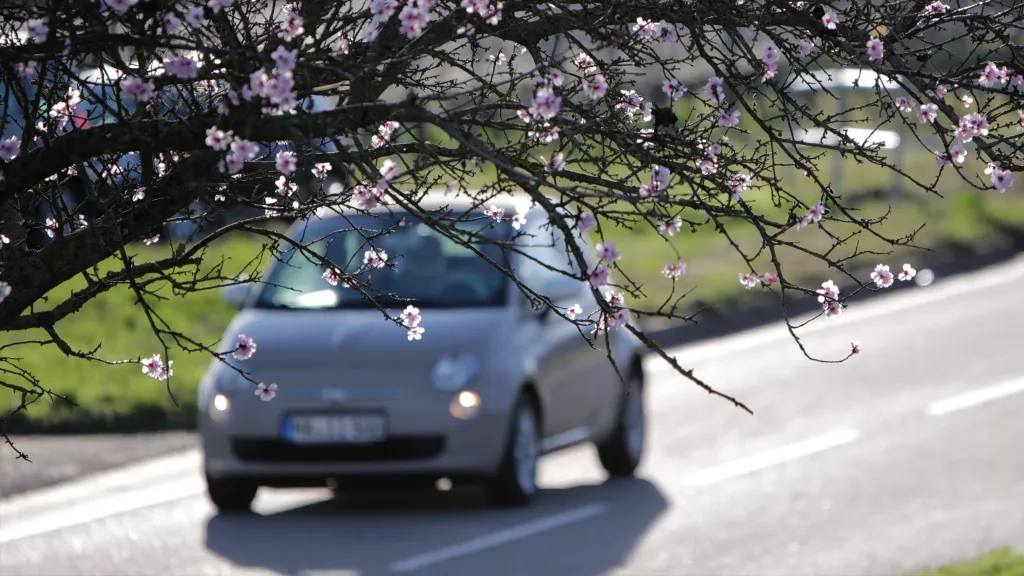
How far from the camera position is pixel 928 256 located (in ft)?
74.3

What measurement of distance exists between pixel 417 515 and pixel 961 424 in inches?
185

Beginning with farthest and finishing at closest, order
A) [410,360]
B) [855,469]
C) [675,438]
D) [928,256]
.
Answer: [928,256] < [675,438] < [855,469] < [410,360]

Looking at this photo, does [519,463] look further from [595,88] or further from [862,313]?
[862,313]

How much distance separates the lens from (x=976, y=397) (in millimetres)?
14391

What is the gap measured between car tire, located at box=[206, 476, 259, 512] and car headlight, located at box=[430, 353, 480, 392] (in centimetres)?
121

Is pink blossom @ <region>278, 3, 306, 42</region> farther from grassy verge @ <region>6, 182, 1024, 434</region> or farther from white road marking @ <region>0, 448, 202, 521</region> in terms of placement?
white road marking @ <region>0, 448, 202, 521</region>

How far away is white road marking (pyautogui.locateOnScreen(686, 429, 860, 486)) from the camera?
11.8 metres

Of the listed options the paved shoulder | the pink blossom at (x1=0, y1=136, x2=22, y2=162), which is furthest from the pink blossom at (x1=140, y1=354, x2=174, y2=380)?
the paved shoulder

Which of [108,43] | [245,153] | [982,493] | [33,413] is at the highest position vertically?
[108,43]

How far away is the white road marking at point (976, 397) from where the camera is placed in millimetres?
13969

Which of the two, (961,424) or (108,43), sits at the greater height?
(108,43)

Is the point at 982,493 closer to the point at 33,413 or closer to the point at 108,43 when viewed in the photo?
the point at 33,413

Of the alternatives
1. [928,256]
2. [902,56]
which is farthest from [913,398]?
[902,56]

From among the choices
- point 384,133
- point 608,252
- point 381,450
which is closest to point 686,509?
point 381,450
